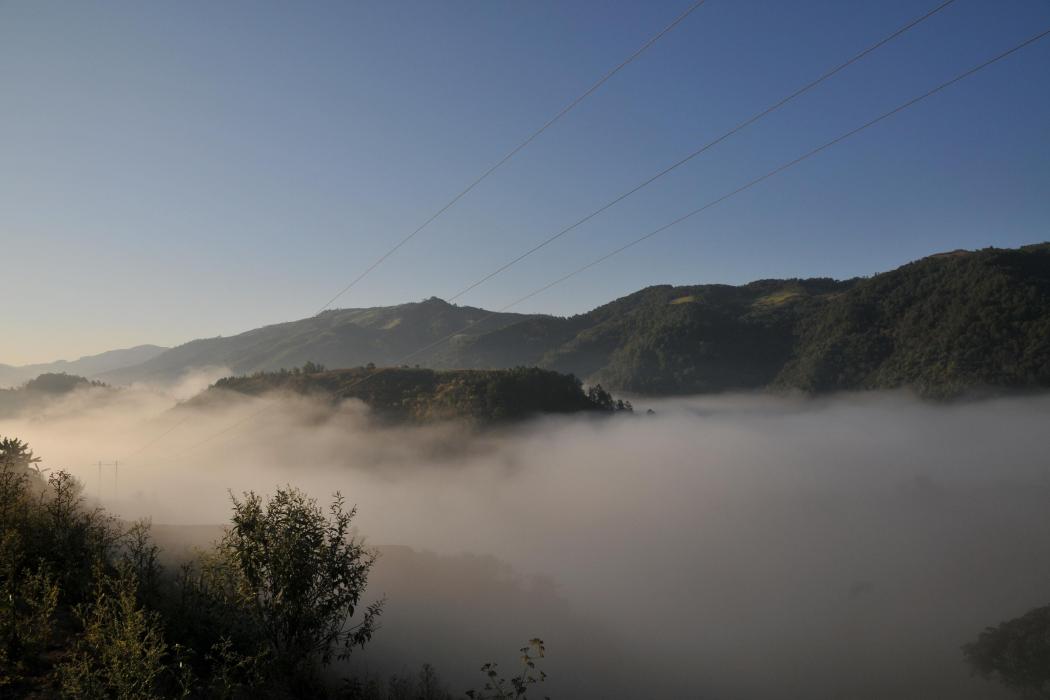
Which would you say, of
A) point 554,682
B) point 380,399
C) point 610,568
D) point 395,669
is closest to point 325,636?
point 395,669

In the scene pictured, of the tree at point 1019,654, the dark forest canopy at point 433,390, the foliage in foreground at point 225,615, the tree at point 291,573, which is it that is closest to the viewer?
the foliage in foreground at point 225,615

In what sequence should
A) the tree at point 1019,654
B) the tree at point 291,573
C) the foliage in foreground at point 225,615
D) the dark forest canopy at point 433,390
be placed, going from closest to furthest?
the foliage in foreground at point 225,615, the tree at point 291,573, the tree at point 1019,654, the dark forest canopy at point 433,390

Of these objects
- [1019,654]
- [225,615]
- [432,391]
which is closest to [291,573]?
[225,615]

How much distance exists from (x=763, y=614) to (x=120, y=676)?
196363 mm

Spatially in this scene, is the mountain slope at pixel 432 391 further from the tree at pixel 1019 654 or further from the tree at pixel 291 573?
the tree at pixel 291 573

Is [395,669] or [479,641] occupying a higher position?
[395,669]

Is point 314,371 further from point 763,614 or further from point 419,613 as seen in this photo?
point 763,614

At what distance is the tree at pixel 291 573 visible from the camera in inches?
747

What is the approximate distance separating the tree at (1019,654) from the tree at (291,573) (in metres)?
98.8

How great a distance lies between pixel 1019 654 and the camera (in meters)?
84.8

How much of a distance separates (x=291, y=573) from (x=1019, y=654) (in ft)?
349

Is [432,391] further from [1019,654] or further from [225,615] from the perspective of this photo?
[225,615]

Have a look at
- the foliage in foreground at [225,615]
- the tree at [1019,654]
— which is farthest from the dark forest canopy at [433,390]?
the foliage in foreground at [225,615]

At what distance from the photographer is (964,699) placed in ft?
364
